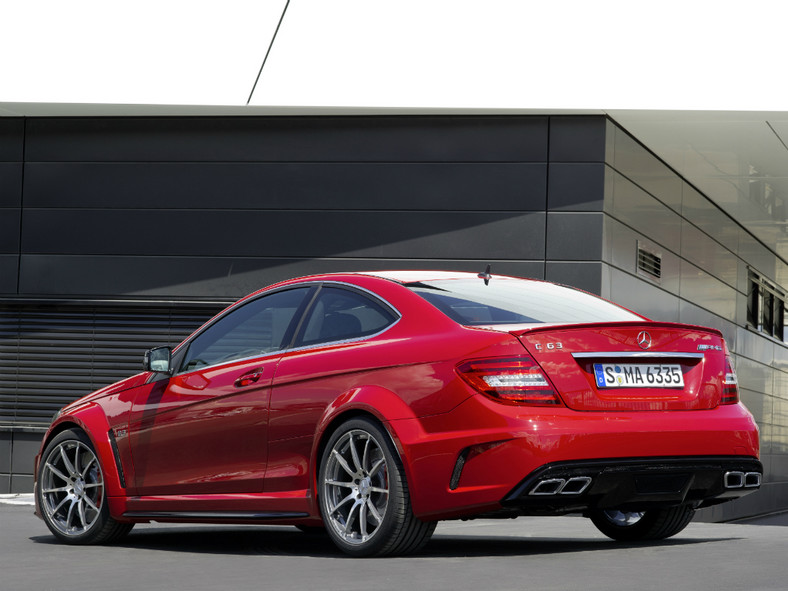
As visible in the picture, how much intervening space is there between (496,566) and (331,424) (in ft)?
3.49

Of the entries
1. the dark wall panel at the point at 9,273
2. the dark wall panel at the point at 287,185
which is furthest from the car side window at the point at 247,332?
the dark wall panel at the point at 9,273

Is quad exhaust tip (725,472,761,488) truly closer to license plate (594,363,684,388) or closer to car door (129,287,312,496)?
license plate (594,363,684,388)

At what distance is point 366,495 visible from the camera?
5.98 m

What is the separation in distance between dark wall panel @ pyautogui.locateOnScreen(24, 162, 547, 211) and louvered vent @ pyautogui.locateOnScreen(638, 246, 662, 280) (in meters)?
1.91

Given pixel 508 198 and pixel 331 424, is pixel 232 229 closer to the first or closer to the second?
pixel 508 198

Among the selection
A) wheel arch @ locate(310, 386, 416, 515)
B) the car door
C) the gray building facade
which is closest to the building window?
the gray building facade

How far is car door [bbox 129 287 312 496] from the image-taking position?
21.7 ft

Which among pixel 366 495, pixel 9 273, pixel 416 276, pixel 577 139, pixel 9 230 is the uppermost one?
pixel 577 139

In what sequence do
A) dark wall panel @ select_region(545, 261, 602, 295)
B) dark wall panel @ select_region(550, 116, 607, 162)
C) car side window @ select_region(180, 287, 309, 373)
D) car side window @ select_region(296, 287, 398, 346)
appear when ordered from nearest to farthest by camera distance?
car side window @ select_region(296, 287, 398, 346), car side window @ select_region(180, 287, 309, 373), dark wall panel @ select_region(545, 261, 602, 295), dark wall panel @ select_region(550, 116, 607, 162)

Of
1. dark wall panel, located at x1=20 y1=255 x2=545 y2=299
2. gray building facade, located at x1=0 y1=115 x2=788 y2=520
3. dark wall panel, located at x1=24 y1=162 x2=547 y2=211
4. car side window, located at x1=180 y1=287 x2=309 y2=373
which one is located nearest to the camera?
car side window, located at x1=180 y1=287 x2=309 y2=373

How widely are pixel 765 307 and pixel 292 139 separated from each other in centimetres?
1143

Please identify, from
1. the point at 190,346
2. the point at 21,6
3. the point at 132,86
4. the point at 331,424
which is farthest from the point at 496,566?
the point at 21,6

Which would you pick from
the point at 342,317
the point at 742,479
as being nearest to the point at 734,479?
the point at 742,479

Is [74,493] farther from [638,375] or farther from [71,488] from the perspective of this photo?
[638,375]
